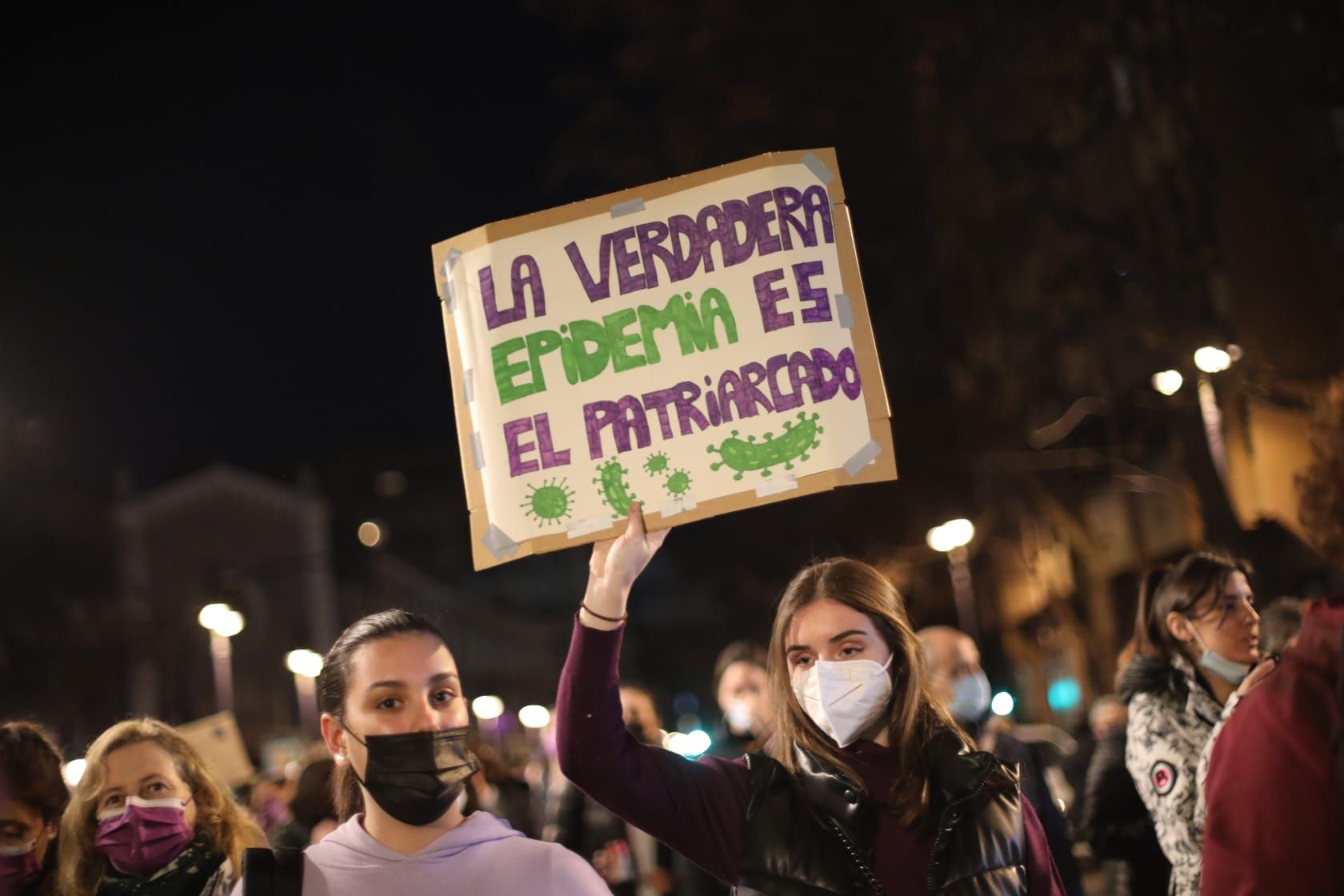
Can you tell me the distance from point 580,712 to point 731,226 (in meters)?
1.44

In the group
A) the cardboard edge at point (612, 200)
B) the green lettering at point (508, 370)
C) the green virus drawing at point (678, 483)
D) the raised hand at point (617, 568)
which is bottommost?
the raised hand at point (617, 568)

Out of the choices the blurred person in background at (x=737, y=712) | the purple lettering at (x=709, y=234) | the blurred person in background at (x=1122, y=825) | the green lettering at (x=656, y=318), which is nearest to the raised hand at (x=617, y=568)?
the green lettering at (x=656, y=318)

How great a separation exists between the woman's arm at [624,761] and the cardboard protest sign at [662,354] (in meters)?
0.25

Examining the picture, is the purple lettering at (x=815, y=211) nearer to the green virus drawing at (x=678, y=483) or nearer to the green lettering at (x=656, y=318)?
the green lettering at (x=656, y=318)

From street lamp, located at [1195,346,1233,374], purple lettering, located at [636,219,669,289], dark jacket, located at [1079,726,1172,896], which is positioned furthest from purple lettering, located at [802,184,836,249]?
street lamp, located at [1195,346,1233,374]

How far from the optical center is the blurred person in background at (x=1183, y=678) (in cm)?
489

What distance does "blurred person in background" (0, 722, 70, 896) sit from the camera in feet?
14.5

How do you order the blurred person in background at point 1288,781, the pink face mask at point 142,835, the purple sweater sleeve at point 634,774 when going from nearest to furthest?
the blurred person in background at point 1288,781
the purple sweater sleeve at point 634,774
the pink face mask at point 142,835

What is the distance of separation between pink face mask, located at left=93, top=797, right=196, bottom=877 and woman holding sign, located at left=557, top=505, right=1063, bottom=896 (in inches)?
58.8

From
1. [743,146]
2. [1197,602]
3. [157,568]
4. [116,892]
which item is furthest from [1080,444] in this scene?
[157,568]

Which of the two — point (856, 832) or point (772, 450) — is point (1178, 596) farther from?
point (856, 832)

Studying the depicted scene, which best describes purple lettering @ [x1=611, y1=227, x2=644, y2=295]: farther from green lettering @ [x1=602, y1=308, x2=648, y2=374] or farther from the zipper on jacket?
the zipper on jacket

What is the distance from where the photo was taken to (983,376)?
28.0 metres

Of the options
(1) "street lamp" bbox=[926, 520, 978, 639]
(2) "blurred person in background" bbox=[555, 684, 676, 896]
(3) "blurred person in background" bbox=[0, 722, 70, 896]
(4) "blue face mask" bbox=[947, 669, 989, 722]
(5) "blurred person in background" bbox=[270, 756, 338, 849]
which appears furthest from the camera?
(1) "street lamp" bbox=[926, 520, 978, 639]
